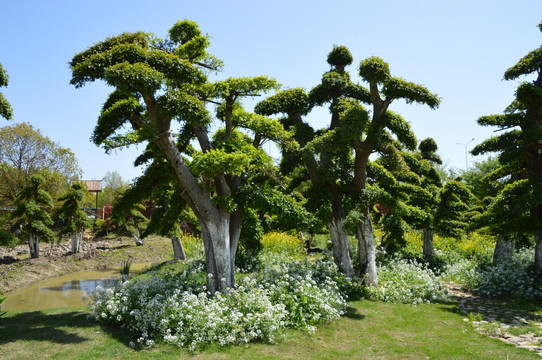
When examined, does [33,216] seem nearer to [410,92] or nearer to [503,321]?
[410,92]

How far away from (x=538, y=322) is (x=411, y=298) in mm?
3171

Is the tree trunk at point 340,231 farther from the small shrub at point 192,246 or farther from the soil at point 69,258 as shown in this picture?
the soil at point 69,258

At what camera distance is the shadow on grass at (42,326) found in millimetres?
7543

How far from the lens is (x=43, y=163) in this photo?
114ft

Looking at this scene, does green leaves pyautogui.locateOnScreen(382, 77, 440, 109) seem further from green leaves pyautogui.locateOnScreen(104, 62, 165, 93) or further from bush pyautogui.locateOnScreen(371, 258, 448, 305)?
green leaves pyautogui.locateOnScreen(104, 62, 165, 93)

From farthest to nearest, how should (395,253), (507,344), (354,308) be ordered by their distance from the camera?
(395,253)
(354,308)
(507,344)

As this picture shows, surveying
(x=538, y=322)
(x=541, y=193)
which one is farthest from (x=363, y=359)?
(x=541, y=193)

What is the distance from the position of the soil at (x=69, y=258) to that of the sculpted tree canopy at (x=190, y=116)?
10422 millimetres

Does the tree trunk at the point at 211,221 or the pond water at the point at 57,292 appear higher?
the tree trunk at the point at 211,221

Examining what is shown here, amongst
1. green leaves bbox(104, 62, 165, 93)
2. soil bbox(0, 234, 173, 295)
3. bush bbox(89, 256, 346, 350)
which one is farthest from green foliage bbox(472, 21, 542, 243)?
soil bbox(0, 234, 173, 295)

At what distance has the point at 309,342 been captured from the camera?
7.80 meters

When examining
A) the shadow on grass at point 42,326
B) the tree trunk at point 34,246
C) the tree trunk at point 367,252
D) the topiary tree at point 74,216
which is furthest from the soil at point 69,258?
the tree trunk at point 367,252

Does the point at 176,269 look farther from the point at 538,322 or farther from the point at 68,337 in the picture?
the point at 538,322

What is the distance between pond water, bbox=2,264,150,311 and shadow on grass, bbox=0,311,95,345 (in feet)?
6.76
